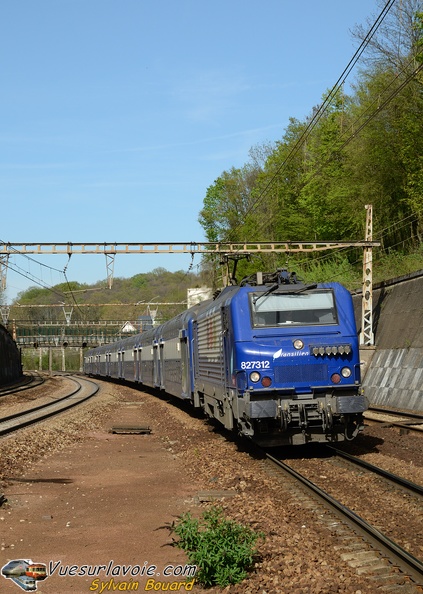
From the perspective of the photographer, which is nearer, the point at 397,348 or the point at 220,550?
the point at 220,550

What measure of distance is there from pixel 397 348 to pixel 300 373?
577 inches

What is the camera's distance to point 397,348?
2664 centimetres

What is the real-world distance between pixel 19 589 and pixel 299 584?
2394 mm

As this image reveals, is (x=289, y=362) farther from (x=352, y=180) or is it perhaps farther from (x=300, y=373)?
(x=352, y=180)

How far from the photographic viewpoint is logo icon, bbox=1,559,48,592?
6.70 metres

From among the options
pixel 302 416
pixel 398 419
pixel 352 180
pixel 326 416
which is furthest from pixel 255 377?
pixel 352 180

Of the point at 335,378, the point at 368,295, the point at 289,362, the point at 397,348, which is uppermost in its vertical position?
the point at 368,295

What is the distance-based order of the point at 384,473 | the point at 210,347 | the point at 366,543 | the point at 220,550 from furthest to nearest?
the point at 210,347 → the point at 384,473 → the point at 366,543 → the point at 220,550

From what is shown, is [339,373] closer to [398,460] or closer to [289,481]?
[398,460]

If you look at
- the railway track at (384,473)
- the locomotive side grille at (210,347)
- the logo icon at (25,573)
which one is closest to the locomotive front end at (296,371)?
the railway track at (384,473)

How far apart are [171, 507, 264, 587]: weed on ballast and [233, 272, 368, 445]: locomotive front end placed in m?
4.79

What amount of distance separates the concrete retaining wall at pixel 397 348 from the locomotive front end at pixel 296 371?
9.40 m

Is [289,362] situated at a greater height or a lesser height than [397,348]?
lesser

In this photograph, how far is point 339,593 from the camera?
618 cm
